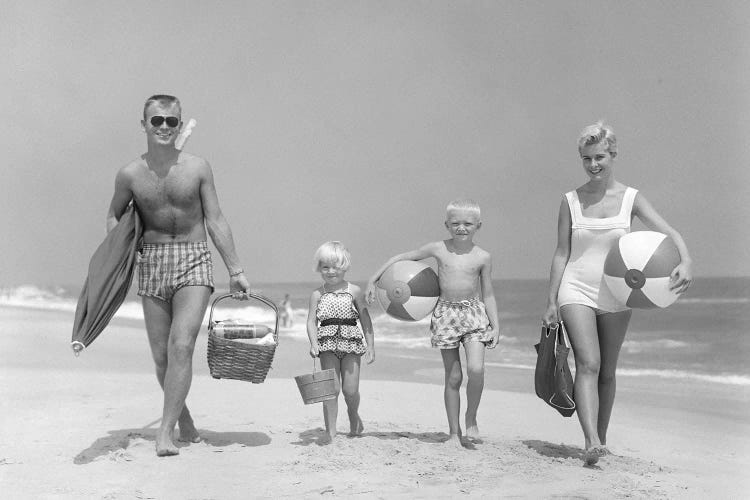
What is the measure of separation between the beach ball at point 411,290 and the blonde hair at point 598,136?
5.08 ft

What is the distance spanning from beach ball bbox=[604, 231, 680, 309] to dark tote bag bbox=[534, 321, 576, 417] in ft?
1.97

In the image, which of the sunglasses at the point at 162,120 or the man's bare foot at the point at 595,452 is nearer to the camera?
the man's bare foot at the point at 595,452

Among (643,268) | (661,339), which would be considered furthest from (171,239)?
(661,339)

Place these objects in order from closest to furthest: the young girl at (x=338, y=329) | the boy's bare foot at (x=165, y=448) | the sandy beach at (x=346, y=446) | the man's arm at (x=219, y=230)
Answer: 1. the sandy beach at (x=346, y=446)
2. the boy's bare foot at (x=165, y=448)
3. the man's arm at (x=219, y=230)
4. the young girl at (x=338, y=329)

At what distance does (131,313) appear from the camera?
35.2 meters

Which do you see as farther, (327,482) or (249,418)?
(249,418)

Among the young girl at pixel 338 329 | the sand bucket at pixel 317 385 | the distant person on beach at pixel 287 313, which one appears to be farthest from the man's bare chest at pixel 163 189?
the distant person on beach at pixel 287 313

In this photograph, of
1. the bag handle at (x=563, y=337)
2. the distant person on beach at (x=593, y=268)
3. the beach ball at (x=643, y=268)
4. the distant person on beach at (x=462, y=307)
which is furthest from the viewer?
the distant person on beach at (x=462, y=307)

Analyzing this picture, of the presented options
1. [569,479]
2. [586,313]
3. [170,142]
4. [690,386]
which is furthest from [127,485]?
[690,386]

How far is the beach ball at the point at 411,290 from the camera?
238 inches

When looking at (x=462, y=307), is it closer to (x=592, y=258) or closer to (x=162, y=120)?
(x=592, y=258)

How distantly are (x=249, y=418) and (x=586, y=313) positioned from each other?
347cm

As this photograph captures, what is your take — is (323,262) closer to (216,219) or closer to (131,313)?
(216,219)

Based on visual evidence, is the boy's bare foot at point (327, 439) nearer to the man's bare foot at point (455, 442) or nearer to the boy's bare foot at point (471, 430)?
the man's bare foot at point (455, 442)
